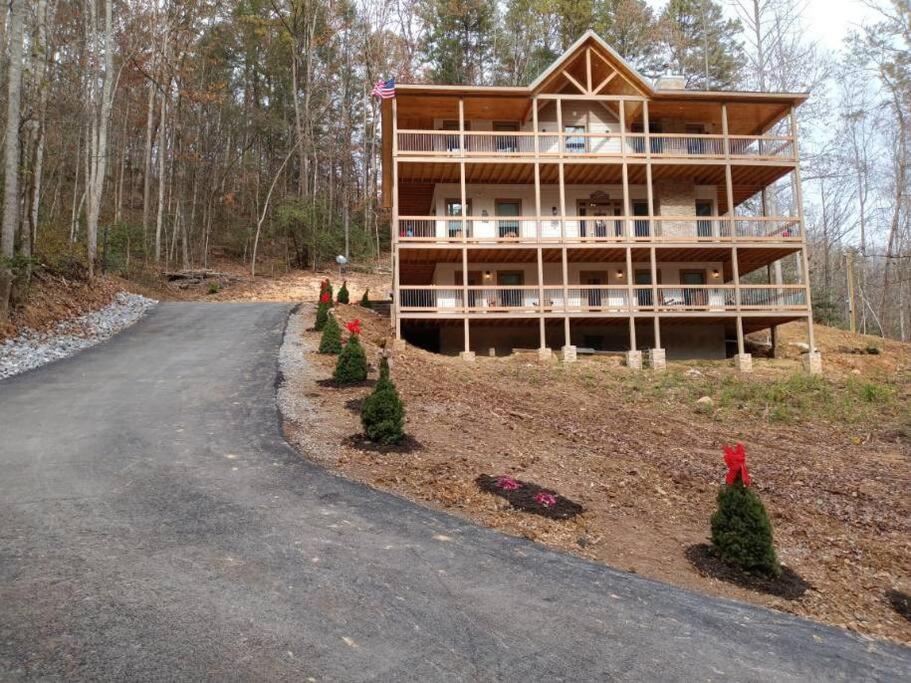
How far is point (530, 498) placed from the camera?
24.3 ft

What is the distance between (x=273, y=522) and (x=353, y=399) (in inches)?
212

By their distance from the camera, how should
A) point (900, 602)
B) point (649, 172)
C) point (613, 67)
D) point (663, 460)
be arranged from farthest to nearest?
point (613, 67)
point (649, 172)
point (663, 460)
point (900, 602)

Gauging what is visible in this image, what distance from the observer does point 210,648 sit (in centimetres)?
373

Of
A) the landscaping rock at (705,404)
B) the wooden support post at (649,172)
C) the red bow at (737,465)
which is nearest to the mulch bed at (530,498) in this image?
the red bow at (737,465)

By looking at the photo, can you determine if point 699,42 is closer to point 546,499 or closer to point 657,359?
point 657,359

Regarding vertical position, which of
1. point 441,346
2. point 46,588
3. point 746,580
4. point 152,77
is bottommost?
point 746,580

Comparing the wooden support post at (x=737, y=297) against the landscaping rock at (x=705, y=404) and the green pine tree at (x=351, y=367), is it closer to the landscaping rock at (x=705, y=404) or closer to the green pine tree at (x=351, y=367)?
the landscaping rock at (x=705, y=404)

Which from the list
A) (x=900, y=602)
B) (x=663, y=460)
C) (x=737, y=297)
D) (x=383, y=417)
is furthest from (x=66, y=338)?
(x=737, y=297)

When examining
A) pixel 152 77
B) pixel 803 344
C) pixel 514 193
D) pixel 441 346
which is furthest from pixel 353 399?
pixel 152 77

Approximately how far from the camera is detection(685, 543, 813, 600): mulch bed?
5.98 metres

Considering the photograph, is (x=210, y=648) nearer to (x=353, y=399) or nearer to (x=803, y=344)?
(x=353, y=399)

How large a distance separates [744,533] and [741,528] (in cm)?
6

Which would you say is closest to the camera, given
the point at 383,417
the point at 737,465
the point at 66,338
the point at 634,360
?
the point at 737,465

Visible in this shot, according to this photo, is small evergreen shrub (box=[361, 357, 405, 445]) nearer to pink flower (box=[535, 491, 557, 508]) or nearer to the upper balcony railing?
pink flower (box=[535, 491, 557, 508])
